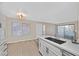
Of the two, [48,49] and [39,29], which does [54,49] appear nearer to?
[48,49]

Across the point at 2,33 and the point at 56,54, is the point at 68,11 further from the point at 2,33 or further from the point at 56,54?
the point at 2,33

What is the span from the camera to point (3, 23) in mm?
1857

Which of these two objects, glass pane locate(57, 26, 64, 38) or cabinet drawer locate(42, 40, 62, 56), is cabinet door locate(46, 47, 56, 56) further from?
glass pane locate(57, 26, 64, 38)

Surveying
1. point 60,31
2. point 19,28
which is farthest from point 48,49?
point 19,28

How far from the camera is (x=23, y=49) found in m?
1.92

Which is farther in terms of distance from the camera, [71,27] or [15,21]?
[15,21]

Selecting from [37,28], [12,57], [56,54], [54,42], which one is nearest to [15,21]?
[37,28]

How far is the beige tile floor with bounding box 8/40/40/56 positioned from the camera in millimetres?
1887

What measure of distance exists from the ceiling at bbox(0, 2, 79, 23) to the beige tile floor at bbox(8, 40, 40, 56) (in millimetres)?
439

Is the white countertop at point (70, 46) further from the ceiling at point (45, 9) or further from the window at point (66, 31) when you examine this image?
the ceiling at point (45, 9)

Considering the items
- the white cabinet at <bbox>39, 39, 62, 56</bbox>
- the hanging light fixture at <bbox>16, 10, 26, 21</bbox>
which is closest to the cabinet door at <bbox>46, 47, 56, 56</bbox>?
the white cabinet at <bbox>39, 39, 62, 56</bbox>

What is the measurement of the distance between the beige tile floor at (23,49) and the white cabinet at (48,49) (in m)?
0.10

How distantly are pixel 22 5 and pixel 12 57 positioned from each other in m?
0.87

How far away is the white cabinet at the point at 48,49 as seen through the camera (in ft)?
5.89
